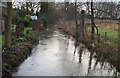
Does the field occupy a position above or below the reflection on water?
above

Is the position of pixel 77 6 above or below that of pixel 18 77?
above

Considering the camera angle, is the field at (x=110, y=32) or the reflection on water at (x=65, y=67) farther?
the field at (x=110, y=32)

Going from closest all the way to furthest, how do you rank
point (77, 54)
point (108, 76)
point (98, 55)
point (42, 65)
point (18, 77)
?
point (108, 76), point (18, 77), point (42, 65), point (98, 55), point (77, 54)

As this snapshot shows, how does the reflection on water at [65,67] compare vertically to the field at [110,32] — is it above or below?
below

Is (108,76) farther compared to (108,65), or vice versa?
(108,65)

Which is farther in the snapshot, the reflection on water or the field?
the field

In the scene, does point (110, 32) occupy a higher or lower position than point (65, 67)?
higher

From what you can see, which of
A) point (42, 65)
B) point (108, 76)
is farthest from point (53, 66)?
point (108, 76)

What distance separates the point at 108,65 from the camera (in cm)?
1178

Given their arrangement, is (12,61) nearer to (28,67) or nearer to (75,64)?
(28,67)

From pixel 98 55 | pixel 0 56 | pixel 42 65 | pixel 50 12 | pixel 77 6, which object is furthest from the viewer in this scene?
pixel 50 12

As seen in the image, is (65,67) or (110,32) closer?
(65,67)

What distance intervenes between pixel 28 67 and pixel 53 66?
1.19 meters

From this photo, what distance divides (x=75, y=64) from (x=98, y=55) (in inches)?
71.8
